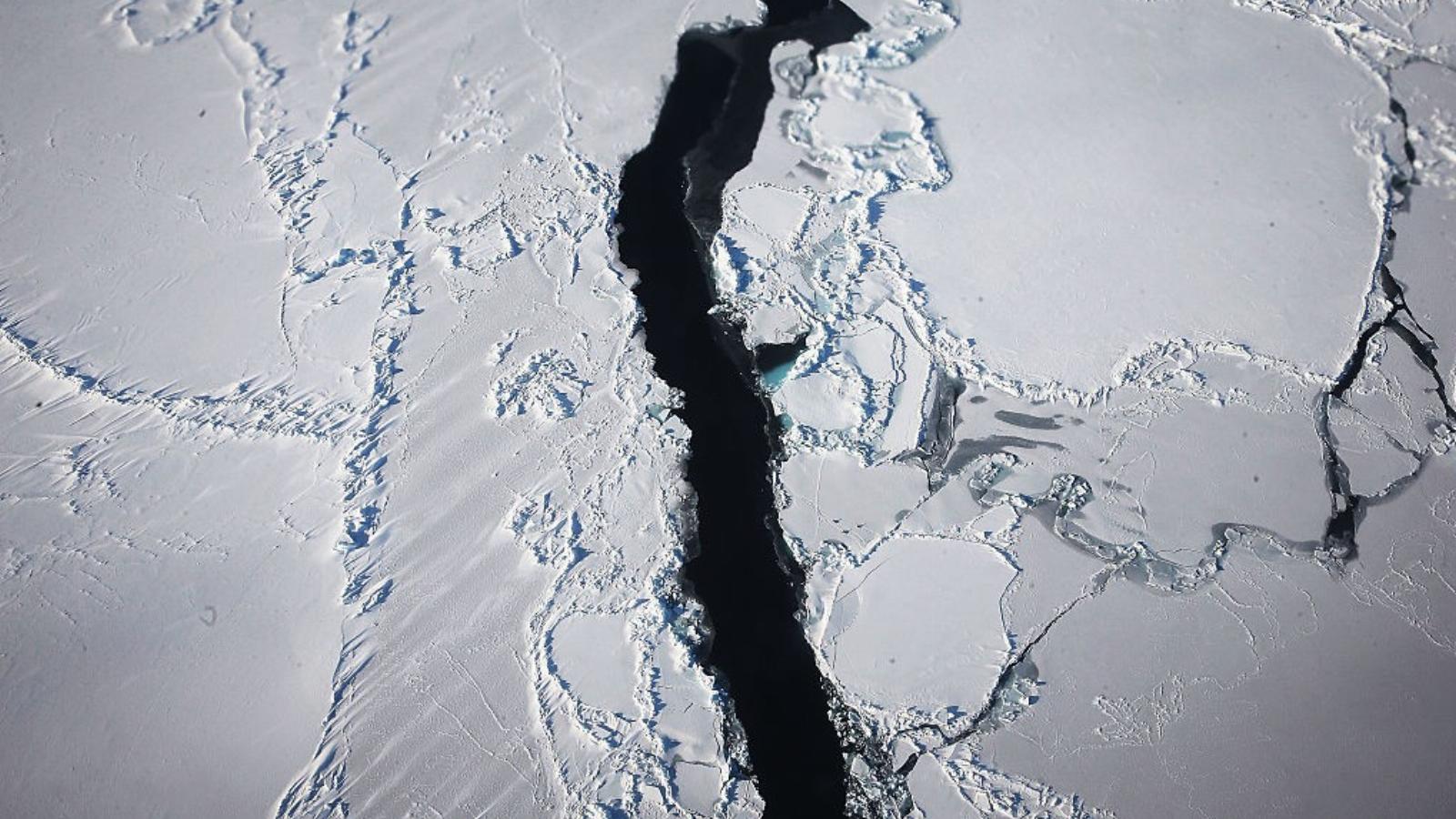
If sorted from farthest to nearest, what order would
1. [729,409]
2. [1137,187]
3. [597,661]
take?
[1137,187] < [729,409] < [597,661]

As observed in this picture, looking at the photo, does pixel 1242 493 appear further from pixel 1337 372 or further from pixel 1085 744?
pixel 1085 744

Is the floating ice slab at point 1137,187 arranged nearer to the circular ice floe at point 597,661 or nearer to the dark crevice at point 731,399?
the dark crevice at point 731,399

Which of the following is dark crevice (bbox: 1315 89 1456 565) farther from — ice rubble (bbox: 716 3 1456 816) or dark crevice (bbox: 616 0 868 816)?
dark crevice (bbox: 616 0 868 816)

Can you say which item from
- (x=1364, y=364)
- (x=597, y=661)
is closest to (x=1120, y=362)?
(x=1364, y=364)

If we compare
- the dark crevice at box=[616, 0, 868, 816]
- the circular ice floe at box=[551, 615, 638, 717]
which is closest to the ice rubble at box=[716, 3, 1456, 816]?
the dark crevice at box=[616, 0, 868, 816]

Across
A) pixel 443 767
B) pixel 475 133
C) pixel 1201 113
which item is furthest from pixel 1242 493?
pixel 475 133

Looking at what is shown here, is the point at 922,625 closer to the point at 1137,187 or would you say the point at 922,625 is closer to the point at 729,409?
the point at 729,409
